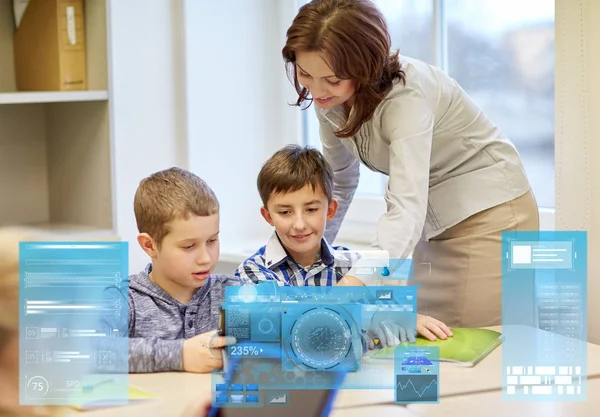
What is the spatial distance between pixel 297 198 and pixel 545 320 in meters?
0.46

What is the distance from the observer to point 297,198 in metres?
1.54

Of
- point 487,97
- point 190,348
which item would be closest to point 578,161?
point 487,97

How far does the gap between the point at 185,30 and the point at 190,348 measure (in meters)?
1.21

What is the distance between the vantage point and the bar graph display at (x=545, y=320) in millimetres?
1162

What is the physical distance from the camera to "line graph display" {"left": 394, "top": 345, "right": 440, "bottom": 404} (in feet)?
3.71

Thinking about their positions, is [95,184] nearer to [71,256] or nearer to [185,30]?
[185,30]

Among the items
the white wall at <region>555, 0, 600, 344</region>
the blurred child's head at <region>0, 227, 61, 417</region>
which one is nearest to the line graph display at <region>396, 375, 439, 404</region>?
the blurred child's head at <region>0, 227, 61, 417</region>

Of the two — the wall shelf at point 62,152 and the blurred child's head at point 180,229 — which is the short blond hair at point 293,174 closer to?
the blurred child's head at point 180,229

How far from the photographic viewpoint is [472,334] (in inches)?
55.4

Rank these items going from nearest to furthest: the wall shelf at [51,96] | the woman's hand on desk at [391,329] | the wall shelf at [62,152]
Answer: the woman's hand on desk at [391,329] → the wall shelf at [51,96] → the wall shelf at [62,152]

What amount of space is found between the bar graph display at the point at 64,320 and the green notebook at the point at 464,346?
36 cm

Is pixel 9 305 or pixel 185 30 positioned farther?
pixel 185 30

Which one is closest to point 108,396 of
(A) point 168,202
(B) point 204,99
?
(A) point 168,202

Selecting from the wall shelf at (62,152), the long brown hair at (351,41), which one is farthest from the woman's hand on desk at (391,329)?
the wall shelf at (62,152)
